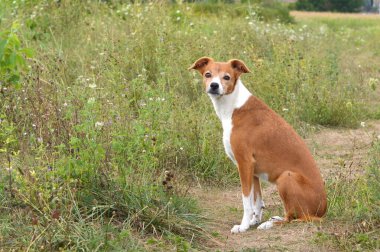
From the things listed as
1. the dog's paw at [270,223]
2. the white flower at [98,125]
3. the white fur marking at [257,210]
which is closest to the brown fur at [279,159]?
the dog's paw at [270,223]

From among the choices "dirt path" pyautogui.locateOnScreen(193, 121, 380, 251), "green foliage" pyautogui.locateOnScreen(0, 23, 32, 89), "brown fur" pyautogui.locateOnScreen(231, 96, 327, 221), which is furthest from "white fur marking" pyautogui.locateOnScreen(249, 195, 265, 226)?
"green foliage" pyautogui.locateOnScreen(0, 23, 32, 89)

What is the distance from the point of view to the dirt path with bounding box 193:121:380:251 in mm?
5801

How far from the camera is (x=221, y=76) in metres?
6.51

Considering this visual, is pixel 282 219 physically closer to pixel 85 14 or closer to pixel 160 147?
pixel 160 147

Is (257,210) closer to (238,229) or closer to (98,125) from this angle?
(238,229)

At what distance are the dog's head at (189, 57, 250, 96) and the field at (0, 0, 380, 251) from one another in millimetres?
658

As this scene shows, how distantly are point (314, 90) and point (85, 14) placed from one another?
160 inches

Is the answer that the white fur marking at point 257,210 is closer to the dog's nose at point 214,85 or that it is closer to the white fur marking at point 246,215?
the white fur marking at point 246,215

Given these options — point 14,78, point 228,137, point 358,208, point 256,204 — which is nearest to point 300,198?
point 358,208

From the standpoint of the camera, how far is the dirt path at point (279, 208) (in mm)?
5801

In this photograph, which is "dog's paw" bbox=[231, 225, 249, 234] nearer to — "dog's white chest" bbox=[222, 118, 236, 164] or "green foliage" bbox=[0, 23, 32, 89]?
"dog's white chest" bbox=[222, 118, 236, 164]

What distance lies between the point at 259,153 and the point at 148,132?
975mm

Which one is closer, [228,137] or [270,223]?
[270,223]

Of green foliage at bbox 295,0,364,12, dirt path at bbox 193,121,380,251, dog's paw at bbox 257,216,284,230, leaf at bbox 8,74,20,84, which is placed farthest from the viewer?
green foliage at bbox 295,0,364,12
